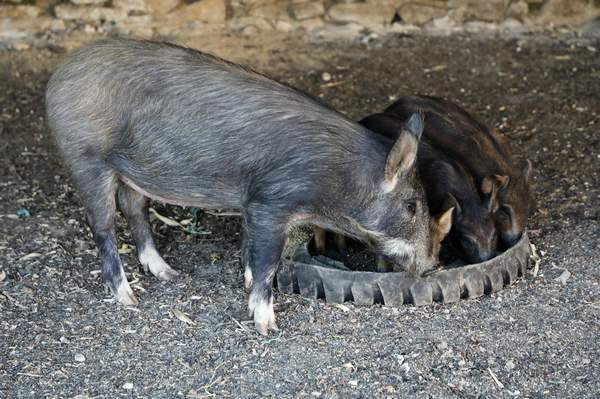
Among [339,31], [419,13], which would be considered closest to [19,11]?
[339,31]

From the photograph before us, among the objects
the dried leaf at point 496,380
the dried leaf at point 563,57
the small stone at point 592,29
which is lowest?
the dried leaf at point 563,57

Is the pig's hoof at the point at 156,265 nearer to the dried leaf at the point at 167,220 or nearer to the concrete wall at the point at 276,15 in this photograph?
the dried leaf at the point at 167,220

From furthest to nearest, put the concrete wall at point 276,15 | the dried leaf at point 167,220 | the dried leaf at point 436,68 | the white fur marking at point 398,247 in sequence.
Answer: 1. the concrete wall at point 276,15
2. the dried leaf at point 436,68
3. the dried leaf at point 167,220
4. the white fur marking at point 398,247

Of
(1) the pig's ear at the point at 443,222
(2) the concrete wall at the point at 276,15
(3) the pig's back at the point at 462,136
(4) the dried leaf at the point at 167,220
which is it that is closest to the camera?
(1) the pig's ear at the point at 443,222

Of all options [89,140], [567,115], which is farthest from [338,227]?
[567,115]

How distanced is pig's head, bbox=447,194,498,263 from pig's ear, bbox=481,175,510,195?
0.10 meters

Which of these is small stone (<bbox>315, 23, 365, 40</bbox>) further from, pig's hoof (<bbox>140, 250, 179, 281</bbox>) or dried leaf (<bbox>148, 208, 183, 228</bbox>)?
pig's hoof (<bbox>140, 250, 179, 281</bbox>)

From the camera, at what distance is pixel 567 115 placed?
25.1ft

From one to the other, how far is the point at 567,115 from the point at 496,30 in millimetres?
2043

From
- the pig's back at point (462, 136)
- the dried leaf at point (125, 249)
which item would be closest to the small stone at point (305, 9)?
the pig's back at point (462, 136)

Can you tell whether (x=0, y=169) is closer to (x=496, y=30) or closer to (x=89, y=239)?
(x=89, y=239)

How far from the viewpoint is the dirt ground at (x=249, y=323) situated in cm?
450

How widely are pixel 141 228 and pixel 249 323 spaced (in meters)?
0.97

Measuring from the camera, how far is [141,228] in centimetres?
556
